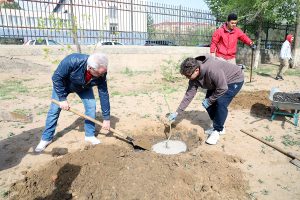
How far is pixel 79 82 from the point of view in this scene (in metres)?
3.65

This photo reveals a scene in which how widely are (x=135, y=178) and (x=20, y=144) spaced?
2.11m

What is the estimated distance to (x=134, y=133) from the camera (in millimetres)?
4762

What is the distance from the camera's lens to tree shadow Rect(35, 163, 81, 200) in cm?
300

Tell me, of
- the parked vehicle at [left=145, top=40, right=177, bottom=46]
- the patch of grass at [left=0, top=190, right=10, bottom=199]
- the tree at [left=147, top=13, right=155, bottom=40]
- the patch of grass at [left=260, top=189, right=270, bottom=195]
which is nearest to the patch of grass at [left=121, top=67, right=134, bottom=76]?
the parked vehicle at [left=145, top=40, right=177, bottom=46]

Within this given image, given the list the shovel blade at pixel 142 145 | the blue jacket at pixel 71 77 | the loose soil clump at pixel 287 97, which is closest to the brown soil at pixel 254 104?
the loose soil clump at pixel 287 97

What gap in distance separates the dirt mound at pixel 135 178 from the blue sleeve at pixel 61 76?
2.94ft

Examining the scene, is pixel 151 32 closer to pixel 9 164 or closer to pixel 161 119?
pixel 161 119

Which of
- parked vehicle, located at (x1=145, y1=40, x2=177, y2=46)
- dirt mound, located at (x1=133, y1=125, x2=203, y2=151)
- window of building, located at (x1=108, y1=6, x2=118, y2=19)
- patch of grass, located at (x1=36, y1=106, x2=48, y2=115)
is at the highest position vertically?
window of building, located at (x1=108, y1=6, x2=118, y2=19)

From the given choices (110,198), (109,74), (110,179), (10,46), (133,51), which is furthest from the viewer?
(133,51)

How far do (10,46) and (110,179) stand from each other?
7.39 m

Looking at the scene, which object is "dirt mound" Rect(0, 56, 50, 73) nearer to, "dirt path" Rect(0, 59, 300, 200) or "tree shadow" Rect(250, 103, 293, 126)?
"dirt path" Rect(0, 59, 300, 200)

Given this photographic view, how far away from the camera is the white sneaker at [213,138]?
4.27 m

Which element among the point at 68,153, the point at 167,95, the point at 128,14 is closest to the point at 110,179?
the point at 68,153

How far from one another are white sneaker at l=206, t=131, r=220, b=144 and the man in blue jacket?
1.64m
